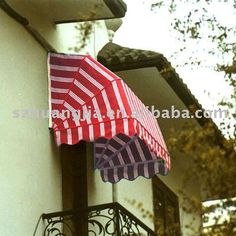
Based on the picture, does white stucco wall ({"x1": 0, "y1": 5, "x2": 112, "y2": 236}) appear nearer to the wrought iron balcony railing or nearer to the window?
the wrought iron balcony railing

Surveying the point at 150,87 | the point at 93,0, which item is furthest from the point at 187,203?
the point at 150,87

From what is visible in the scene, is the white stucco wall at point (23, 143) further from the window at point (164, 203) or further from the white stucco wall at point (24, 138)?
the window at point (164, 203)

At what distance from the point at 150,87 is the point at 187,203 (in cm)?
655

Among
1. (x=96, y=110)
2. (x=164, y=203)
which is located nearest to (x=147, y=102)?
(x=164, y=203)

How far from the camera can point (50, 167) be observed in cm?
998

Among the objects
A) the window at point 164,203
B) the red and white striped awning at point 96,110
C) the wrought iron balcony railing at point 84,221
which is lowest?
the wrought iron balcony railing at point 84,221

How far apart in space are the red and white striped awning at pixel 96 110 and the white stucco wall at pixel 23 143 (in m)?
0.19

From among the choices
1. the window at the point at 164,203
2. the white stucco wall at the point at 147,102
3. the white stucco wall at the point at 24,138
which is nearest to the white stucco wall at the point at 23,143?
the white stucco wall at the point at 24,138

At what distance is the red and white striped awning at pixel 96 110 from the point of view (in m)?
9.48

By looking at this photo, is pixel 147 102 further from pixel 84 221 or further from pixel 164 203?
pixel 84 221

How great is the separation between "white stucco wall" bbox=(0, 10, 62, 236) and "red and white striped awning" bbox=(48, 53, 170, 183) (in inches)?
7.5

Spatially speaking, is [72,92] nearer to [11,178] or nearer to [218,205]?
[11,178]

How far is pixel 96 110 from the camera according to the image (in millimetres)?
9648

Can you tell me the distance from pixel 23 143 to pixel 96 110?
98 cm
